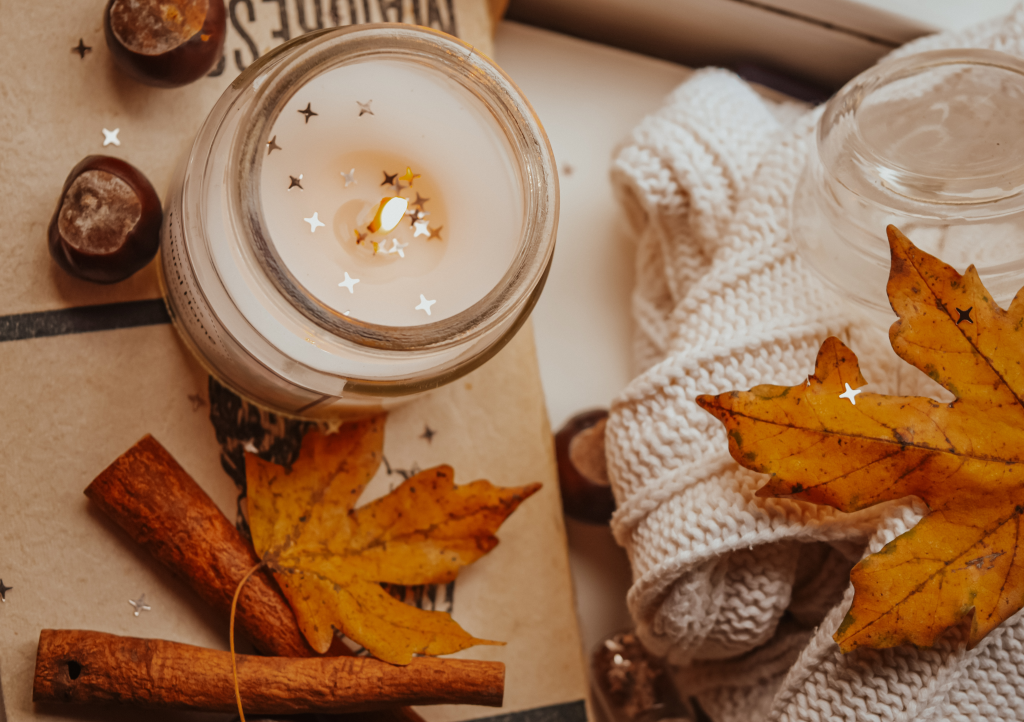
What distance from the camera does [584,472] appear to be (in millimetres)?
638

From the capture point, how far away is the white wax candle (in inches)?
17.8

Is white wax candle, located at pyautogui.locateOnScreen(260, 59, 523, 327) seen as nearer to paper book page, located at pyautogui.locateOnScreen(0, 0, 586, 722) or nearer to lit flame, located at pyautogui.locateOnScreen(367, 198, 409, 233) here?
lit flame, located at pyautogui.locateOnScreen(367, 198, 409, 233)

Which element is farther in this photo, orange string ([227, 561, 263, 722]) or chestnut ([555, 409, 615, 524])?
chestnut ([555, 409, 615, 524])

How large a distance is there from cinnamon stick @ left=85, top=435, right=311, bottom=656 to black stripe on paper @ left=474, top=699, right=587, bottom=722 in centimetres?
16

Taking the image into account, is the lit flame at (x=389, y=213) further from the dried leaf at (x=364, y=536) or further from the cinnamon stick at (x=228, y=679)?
the cinnamon stick at (x=228, y=679)

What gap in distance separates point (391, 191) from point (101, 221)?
180 mm

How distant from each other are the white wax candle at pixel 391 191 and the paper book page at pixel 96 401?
0.46 ft

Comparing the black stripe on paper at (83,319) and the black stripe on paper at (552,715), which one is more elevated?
the black stripe on paper at (83,319)

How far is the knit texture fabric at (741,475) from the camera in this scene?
48 centimetres

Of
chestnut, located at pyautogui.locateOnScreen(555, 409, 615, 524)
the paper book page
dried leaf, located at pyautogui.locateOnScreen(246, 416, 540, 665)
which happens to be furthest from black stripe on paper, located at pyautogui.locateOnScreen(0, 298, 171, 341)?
chestnut, located at pyautogui.locateOnScreen(555, 409, 615, 524)

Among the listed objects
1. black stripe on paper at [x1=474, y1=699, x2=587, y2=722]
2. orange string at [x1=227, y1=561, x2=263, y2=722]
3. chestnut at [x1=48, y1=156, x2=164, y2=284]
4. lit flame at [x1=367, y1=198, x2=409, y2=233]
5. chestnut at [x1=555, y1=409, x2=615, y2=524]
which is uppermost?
lit flame at [x1=367, y1=198, x2=409, y2=233]

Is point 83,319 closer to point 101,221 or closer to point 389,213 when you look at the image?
point 101,221

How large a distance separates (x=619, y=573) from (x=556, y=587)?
0.31 feet

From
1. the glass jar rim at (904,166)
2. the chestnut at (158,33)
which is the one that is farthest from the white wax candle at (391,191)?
the glass jar rim at (904,166)
